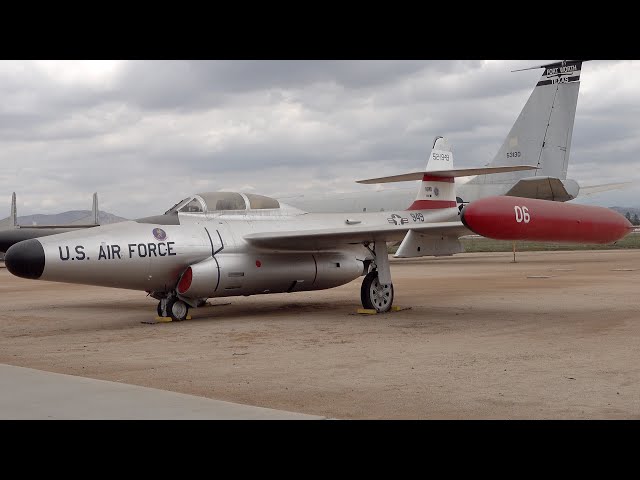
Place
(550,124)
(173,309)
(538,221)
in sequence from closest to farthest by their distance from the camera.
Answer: (538,221), (173,309), (550,124)

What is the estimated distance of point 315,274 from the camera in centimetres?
1415

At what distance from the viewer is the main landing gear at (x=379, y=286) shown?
45.0 ft

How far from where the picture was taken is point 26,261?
11391 mm

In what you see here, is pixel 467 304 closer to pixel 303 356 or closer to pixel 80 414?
pixel 303 356

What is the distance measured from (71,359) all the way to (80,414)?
169 inches

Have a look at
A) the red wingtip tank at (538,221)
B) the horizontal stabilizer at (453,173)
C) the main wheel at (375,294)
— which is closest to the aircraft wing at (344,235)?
the main wheel at (375,294)

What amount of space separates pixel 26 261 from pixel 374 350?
5722 mm

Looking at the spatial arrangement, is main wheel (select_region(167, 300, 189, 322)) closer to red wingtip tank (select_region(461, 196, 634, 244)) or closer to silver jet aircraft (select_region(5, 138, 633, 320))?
silver jet aircraft (select_region(5, 138, 633, 320))

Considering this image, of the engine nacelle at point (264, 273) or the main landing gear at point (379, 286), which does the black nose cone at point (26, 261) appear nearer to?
the engine nacelle at point (264, 273)

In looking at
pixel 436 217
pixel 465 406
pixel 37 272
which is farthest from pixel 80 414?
pixel 436 217

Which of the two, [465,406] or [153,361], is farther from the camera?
[153,361]

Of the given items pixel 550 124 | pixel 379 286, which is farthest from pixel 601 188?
pixel 379 286

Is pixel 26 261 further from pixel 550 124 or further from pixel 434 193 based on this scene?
pixel 550 124

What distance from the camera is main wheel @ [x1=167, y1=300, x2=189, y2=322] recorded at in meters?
13.1
